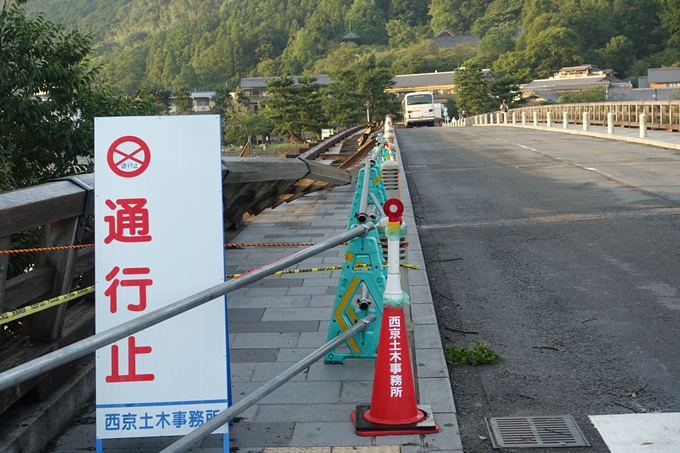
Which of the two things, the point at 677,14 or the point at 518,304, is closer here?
the point at 518,304

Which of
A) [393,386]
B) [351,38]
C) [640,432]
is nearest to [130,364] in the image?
[393,386]

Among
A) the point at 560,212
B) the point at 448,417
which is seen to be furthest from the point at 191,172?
the point at 560,212

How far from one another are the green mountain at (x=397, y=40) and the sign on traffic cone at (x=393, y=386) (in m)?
87.5

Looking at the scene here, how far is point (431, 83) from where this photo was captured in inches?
4345

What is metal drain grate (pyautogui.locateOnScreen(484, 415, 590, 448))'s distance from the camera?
3.80 m

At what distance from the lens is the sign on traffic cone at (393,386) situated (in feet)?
12.7

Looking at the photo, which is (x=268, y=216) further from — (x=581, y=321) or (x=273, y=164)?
(x=581, y=321)

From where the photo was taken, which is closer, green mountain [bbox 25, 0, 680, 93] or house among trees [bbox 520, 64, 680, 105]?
house among trees [bbox 520, 64, 680, 105]

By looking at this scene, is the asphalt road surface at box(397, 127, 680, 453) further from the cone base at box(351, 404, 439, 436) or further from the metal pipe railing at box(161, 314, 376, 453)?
the metal pipe railing at box(161, 314, 376, 453)

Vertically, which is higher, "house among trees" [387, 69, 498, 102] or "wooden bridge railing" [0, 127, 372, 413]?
"house among trees" [387, 69, 498, 102]

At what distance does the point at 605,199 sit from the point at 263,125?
69.8m

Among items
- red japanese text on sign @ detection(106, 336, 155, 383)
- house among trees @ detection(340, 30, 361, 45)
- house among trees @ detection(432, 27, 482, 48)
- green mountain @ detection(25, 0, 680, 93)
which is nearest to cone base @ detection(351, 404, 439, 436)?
red japanese text on sign @ detection(106, 336, 155, 383)

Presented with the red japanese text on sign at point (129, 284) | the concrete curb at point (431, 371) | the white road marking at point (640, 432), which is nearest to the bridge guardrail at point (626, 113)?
the concrete curb at point (431, 371)

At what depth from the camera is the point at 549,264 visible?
26.0 ft
